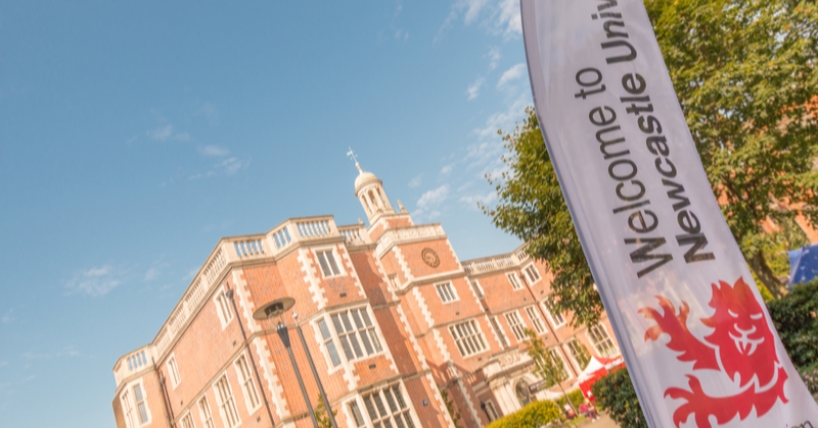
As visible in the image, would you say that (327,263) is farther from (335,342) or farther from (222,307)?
(222,307)

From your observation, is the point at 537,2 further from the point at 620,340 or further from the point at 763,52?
the point at 763,52

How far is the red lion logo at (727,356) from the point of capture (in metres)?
4.09

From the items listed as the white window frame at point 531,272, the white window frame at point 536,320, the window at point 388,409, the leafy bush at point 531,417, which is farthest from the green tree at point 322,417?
the white window frame at point 531,272

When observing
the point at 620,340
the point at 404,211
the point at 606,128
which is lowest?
the point at 620,340

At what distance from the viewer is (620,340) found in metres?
4.41

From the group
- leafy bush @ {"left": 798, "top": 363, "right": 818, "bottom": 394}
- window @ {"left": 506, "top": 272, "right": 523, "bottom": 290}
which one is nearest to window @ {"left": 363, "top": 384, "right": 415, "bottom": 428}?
leafy bush @ {"left": 798, "top": 363, "right": 818, "bottom": 394}

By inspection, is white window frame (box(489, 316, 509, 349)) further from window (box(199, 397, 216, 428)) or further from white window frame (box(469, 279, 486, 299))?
window (box(199, 397, 216, 428))

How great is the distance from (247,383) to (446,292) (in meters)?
13.7

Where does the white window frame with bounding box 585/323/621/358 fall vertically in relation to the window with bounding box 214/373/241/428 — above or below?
below

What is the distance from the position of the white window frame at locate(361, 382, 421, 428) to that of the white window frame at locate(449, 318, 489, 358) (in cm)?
852

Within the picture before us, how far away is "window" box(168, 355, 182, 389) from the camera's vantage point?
85.2 feet

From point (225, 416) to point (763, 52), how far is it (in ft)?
78.2

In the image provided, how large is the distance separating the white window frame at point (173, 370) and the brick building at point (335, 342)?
0.10 meters

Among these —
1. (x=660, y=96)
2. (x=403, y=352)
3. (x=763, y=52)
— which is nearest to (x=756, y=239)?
(x=763, y=52)
